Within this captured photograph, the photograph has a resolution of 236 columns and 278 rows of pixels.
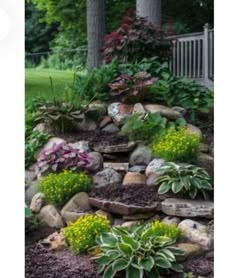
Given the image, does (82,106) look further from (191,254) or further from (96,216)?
(191,254)

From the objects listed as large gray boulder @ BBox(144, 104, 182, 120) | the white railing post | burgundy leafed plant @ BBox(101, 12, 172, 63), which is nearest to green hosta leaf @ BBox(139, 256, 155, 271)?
large gray boulder @ BBox(144, 104, 182, 120)

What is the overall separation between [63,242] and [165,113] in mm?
846

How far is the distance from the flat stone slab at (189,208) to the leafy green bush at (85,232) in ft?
0.83

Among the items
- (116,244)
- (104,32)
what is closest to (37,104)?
(104,32)

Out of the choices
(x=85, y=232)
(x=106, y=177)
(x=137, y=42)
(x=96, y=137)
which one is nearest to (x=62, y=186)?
(x=106, y=177)

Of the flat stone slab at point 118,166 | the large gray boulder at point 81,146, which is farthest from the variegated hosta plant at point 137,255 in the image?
the large gray boulder at point 81,146

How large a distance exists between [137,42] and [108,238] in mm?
1482

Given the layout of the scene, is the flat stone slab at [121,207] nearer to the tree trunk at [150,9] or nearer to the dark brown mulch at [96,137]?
the dark brown mulch at [96,137]

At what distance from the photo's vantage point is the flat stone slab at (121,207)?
Answer: 201 cm

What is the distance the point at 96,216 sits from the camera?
6.57ft

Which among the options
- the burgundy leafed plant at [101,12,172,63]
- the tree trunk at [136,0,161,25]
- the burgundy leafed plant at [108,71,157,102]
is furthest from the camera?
the burgundy leafed plant at [101,12,172,63]

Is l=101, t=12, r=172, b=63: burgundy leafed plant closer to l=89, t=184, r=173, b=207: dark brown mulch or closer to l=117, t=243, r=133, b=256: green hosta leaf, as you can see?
l=89, t=184, r=173, b=207: dark brown mulch

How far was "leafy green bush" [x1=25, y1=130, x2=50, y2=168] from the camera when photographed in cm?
235

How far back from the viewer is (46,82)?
2.47 m
